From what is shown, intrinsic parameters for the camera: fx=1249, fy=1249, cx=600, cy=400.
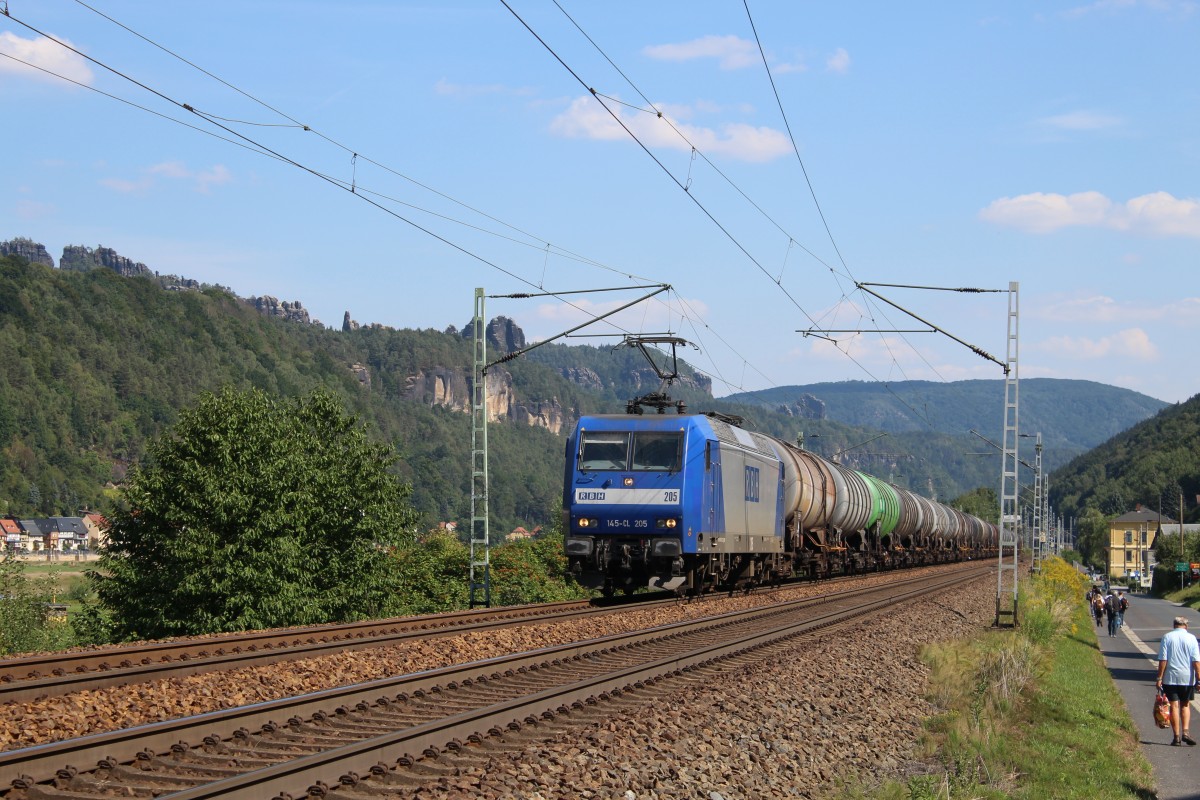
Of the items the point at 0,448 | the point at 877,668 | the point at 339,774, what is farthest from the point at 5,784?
the point at 0,448

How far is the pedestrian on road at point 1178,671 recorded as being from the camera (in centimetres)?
→ 1784

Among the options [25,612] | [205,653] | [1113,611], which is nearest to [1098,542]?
[1113,611]

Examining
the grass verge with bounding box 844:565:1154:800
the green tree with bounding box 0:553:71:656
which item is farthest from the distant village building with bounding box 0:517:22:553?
the grass verge with bounding box 844:565:1154:800

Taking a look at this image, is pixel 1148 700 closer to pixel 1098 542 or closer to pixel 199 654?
pixel 199 654

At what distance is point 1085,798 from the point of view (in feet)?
41.0

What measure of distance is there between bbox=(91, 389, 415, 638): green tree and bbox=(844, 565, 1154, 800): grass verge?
20463mm

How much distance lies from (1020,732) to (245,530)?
25.9 meters

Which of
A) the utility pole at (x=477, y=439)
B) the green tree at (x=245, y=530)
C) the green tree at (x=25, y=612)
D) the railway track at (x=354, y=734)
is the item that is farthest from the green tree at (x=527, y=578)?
the railway track at (x=354, y=734)

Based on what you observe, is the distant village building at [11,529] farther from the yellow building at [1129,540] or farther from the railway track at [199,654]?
the railway track at [199,654]

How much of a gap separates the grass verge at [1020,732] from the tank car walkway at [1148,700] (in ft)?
0.88

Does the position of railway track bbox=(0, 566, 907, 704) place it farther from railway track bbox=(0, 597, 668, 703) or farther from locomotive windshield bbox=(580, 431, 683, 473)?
locomotive windshield bbox=(580, 431, 683, 473)

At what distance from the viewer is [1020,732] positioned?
53.5ft

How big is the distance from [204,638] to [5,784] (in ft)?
30.3

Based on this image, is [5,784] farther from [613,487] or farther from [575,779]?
[613,487]
